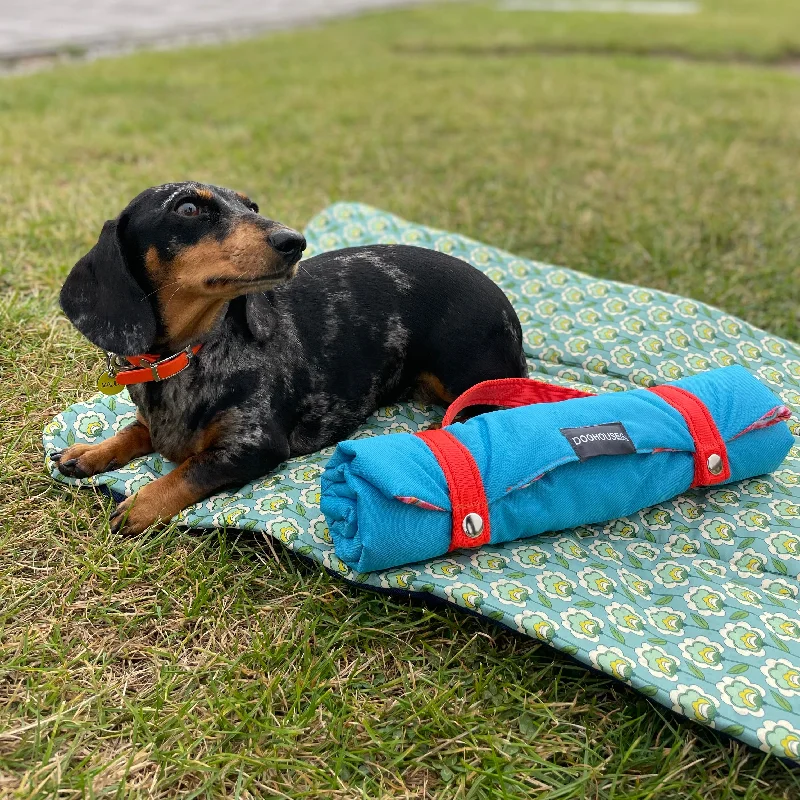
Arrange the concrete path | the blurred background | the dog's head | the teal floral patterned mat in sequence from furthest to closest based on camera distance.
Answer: the concrete path < the blurred background < the dog's head < the teal floral patterned mat

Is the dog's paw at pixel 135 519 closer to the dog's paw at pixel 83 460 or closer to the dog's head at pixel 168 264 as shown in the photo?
the dog's paw at pixel 83 460

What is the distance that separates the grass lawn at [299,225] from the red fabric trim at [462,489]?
25 centimetres

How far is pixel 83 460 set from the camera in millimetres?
2869

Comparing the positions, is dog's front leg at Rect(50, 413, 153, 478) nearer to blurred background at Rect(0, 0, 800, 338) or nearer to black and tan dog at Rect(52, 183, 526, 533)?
black and tan dog at Rect(52, 183, 526, 533)

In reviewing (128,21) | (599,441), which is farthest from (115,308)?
(128,21)

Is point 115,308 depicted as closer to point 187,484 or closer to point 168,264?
point 168,264

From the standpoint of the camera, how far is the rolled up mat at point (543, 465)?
241cm

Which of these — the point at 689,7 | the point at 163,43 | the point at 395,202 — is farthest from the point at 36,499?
the point at 689,7

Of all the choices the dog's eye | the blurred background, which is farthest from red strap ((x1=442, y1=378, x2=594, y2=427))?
the blurred background

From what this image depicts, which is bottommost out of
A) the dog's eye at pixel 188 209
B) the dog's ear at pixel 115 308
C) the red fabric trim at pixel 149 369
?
the red fabric trim at pixel 149 369

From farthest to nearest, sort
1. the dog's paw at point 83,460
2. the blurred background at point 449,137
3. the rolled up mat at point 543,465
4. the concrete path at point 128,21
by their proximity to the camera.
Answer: the concrete path at point 128,21, the blurred background at point 449,137, the dog's paw at point 83,460, the rolled up mat at point 543,465

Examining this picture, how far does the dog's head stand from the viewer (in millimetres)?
2520

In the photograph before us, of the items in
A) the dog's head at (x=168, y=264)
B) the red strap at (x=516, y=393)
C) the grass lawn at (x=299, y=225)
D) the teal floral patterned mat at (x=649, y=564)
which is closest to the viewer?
the grass lawn at (x=299, y=225)

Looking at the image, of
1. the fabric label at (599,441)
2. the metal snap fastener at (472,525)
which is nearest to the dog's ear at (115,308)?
the metal snap fastener at (472,525)
